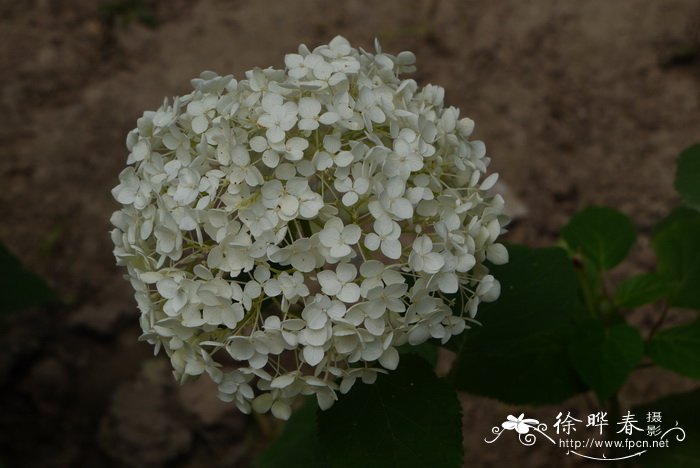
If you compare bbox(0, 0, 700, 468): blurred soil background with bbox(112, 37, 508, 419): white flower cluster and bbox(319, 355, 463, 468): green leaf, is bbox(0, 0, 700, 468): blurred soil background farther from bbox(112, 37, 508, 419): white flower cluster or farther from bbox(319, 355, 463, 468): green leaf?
bbox(112, 37, 508, 419): white flower cluster

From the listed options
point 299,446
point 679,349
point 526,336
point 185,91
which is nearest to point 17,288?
point 299,446

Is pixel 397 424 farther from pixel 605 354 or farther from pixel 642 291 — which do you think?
pixel 642 291

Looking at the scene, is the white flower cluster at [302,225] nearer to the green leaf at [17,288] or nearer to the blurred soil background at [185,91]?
the green leaf at [17,288]

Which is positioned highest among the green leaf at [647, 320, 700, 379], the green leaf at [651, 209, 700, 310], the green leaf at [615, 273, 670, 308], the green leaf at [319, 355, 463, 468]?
the green leaf at [651, 209, 700, 310]

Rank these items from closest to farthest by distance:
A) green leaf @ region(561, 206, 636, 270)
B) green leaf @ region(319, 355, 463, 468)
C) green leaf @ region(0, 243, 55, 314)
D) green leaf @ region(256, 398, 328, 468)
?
green leaf @ region(319, 355, 463, 468) → green leaf @ region(256, 398, 328, 468) → green leaf @ region(561, 206, 636, 270) → green leaf @ region(0, 243, 55, 314)

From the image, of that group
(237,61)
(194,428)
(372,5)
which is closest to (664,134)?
(372,5)

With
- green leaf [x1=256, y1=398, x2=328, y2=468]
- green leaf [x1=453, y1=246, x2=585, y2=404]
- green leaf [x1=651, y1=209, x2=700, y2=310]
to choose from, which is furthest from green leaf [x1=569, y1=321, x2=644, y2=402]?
green leaf [x1=256, y1=398, x2=328, y2=468]
